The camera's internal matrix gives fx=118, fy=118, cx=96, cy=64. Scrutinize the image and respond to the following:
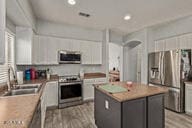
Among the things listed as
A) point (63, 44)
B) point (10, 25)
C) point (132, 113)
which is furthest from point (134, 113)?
point (10, 25)

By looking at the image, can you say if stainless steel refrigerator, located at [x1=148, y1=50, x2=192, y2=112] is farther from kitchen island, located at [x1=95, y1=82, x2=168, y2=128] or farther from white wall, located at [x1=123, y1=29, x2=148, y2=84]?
kitchen island, located at [x1=95, y1=82, x2=168, y2=128]

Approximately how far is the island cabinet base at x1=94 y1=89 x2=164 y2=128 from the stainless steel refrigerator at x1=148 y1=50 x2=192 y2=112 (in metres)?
1.54

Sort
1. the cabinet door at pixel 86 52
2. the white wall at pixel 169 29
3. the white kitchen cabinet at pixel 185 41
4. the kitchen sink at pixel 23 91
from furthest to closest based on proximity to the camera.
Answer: the cabinet door at pixel 86 52, the white wall at pixel 169 29, the white kitchen cabinet at pixel 185 41, the kitchen sink at pixel 23 91

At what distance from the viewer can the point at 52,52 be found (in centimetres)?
397

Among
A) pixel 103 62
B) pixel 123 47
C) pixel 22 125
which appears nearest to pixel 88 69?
pixel 103 62

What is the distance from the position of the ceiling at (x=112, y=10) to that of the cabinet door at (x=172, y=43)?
26.2 inches

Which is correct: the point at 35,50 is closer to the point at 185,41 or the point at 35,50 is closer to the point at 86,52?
the point at 86,52

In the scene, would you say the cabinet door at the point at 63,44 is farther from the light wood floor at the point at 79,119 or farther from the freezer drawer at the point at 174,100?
the freezer drawer at the point at 174,100

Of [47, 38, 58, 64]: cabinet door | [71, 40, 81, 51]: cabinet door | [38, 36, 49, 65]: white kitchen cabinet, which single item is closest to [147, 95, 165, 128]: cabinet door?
[71, 40, 81, 51]: cabinet door

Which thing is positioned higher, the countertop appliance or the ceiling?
the ceiling

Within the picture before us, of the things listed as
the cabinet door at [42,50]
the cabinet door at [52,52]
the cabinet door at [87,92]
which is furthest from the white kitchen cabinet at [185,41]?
the cabinet door at [42,50]

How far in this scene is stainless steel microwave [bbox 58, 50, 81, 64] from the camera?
4066 millimetres

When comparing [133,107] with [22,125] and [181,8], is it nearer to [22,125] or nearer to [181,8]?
[22,125]

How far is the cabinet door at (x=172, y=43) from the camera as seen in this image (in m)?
3.81
